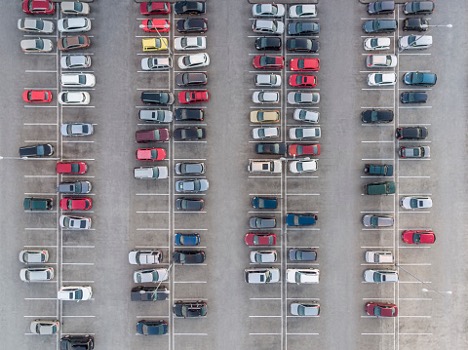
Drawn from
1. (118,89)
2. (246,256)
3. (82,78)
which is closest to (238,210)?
(246,256)

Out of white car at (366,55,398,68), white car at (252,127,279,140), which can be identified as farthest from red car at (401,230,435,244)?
white car at (366,55,398,68)

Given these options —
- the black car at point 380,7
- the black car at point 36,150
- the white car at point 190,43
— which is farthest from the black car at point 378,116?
the black car at point 36,150

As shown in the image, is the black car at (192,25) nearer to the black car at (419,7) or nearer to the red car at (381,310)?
the black car at (419,7)

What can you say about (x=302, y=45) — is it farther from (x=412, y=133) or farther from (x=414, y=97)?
(x=412, y=133)

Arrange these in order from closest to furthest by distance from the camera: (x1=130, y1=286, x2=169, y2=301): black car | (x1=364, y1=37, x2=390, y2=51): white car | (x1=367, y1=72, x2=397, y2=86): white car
Result: (x1=130, y1=286, x2=169, y2=301): black car → (x1=367, y1=72, x2=397, y2=86): white car → (x1=364, y1=37, x2=390, y2=51): white car

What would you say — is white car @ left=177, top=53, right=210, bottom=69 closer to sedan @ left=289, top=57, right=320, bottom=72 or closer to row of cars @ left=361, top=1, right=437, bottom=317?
sedan @ left=289, top=57, right=320, bottom=72

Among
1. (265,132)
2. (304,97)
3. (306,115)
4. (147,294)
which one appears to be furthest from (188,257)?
(304,97)

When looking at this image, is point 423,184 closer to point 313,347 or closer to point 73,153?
point 313,347
